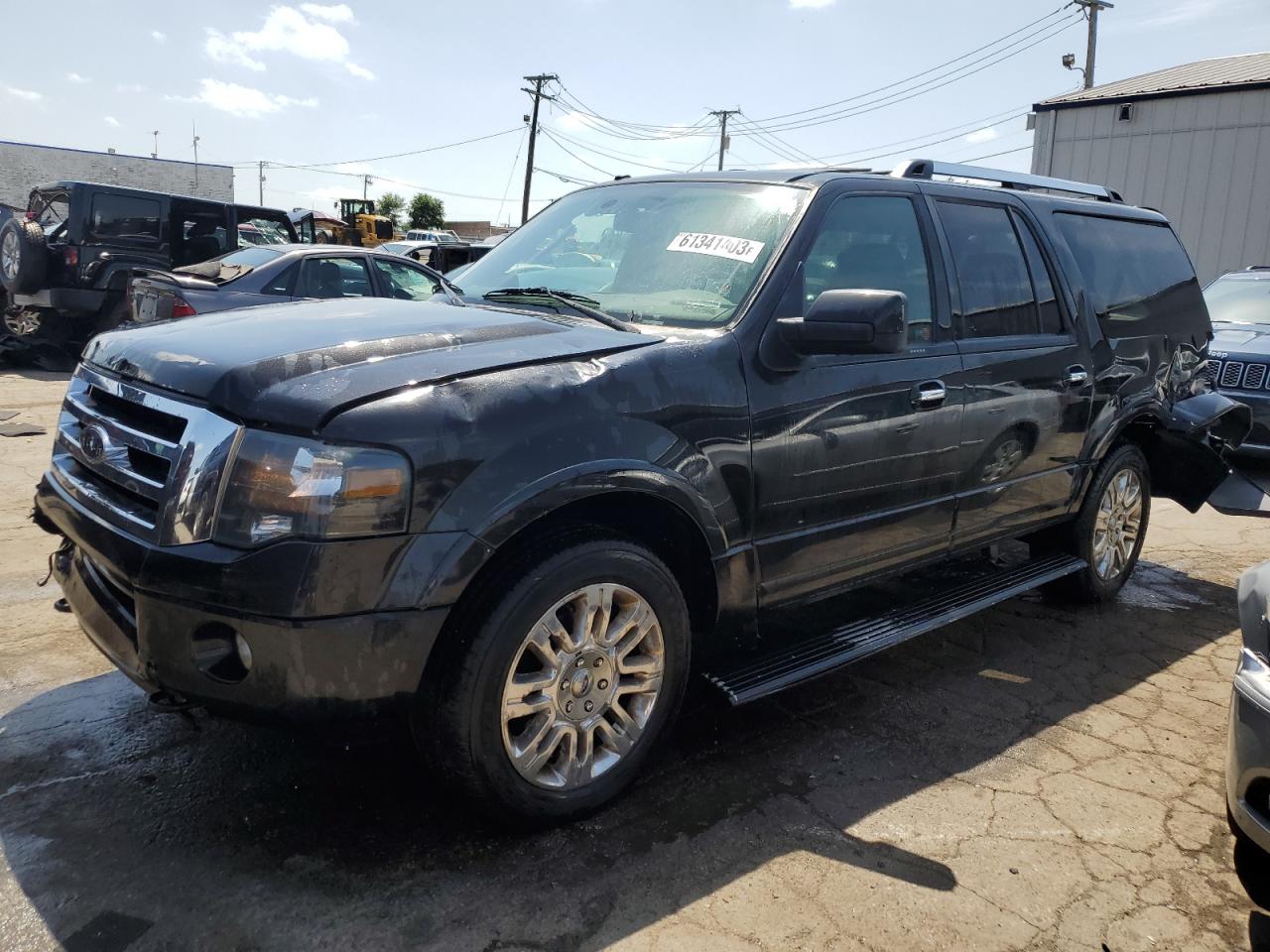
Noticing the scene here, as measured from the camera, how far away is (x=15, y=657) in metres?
3.70

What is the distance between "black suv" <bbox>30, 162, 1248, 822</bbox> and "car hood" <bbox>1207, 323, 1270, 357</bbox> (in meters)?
5.20

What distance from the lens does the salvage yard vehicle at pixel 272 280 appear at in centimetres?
830

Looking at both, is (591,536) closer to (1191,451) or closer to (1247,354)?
(1191,451)

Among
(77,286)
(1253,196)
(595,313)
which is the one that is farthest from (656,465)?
(1253,196)

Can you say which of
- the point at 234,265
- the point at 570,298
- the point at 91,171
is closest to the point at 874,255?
the point at 570,298

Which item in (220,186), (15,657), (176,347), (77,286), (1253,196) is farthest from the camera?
(220,186)

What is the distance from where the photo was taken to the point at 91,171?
151 ft

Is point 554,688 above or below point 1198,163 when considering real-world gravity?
below

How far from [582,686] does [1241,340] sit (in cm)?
860

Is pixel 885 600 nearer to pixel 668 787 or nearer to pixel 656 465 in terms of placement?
pixel 668 787

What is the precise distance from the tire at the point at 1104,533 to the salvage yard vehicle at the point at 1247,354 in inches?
132

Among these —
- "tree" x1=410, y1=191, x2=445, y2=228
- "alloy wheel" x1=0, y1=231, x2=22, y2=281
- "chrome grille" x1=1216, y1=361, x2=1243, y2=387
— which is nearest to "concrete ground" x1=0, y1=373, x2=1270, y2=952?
"chrome grille" x1=1216, y1=361, x2=1243, y2=387

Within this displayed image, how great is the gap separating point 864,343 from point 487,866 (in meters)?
1.86

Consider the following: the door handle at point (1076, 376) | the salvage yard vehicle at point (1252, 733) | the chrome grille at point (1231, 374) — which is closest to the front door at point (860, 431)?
the door handle at point (1076, 376)
